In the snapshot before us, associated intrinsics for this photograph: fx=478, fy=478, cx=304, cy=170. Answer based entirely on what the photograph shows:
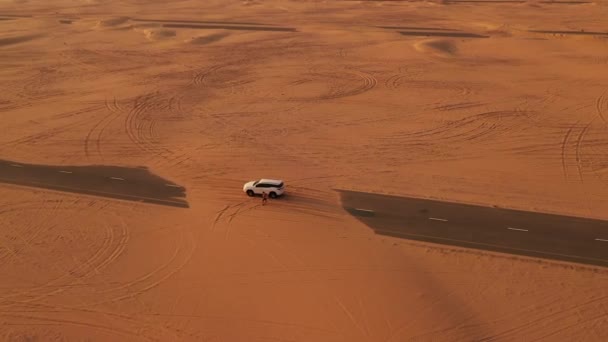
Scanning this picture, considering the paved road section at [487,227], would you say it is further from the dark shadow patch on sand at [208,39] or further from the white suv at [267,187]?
the dark shadow patch on sand at [208,39]

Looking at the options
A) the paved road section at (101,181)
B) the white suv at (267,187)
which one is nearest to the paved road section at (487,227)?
the white suv at (267,187)

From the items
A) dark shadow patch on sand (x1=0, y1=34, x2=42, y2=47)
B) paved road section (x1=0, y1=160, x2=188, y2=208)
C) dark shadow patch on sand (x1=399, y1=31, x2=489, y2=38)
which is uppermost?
dark shadow patch on sand (x1=0, y1=34, x2=42, y2=47)

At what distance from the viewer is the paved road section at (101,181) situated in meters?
20.0

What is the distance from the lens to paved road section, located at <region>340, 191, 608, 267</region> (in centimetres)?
1580

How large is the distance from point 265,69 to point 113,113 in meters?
13.2

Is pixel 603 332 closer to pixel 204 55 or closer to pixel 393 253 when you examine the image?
pixel 393 253

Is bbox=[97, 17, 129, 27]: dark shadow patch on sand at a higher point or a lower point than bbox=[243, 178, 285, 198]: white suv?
higher

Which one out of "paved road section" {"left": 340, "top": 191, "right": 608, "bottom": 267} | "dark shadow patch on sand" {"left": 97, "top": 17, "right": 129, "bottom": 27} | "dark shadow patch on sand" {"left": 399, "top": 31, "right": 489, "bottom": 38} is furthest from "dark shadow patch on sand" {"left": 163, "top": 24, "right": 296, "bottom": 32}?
"paved road section" {"left": 340, "top": 191, "right": 608, "bottom": 267}

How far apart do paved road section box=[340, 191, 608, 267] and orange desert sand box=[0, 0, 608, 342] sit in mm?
521

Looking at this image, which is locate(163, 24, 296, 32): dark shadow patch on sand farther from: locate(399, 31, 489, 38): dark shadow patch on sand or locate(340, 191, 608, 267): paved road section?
locate(340, 191, 608, 267): paved road section

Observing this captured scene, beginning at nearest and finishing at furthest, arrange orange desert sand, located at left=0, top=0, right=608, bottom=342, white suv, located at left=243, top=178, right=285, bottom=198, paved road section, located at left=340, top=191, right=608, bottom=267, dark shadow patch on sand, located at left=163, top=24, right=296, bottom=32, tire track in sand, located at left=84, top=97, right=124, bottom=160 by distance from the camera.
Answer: orange desert sand, located at left=0, top=0, right=608, bottom=342, paved road section, located at left=340, top=191, right=608, bottom=267, white suv, located at left=243, top=178, right=285, bottom=198, tire track in sand, located at left=84, top=97, right=124, bottom=160, dark shadow patch on sand, located at left=163, top=24, right=296, bottom=32

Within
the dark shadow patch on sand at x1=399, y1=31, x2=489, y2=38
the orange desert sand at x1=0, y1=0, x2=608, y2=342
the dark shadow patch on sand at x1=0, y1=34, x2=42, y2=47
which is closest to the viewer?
the orange desert sand at x1=0, y1=0, x2=608, y2=342

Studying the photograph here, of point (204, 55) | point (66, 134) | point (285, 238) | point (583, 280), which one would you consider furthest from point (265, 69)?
point (583, 280)

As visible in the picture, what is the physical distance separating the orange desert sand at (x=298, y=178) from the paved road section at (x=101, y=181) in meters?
0.55
